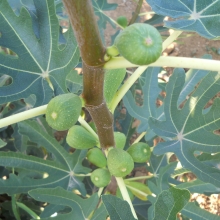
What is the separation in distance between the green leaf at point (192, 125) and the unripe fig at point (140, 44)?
16.2 inches

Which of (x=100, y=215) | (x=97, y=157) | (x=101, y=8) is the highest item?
(x=101, y=8)

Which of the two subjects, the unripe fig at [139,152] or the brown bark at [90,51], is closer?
the brown bark at [90,51]

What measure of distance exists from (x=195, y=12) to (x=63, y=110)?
1.19 feet

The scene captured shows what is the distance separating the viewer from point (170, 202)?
0.66 m

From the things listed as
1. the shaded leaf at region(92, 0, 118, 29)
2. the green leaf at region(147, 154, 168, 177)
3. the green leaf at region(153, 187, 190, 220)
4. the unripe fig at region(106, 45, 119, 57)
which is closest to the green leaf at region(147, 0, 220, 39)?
the unripe fig at region(106, 45, 119, 57)

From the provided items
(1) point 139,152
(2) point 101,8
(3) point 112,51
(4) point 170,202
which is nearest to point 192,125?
(1) point 139,152

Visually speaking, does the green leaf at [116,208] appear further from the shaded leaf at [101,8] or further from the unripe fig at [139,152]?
the shaded leaf at [101,8]

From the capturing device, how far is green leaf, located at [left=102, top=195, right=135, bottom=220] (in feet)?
2.31

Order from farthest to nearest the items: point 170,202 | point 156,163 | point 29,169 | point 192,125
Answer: point 156,163, point 29,169, point 192,125, point 170,202

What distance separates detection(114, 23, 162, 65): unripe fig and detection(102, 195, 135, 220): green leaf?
313 mm

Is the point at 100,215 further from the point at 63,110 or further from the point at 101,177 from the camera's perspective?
the point at 63,110

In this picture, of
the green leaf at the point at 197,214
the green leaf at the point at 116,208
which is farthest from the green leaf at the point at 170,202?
the green leaf at the point at 197,214

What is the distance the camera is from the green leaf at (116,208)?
0.71 m

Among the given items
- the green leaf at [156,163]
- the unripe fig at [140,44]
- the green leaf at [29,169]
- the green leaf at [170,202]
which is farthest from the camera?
the green leaf at [156,163]
